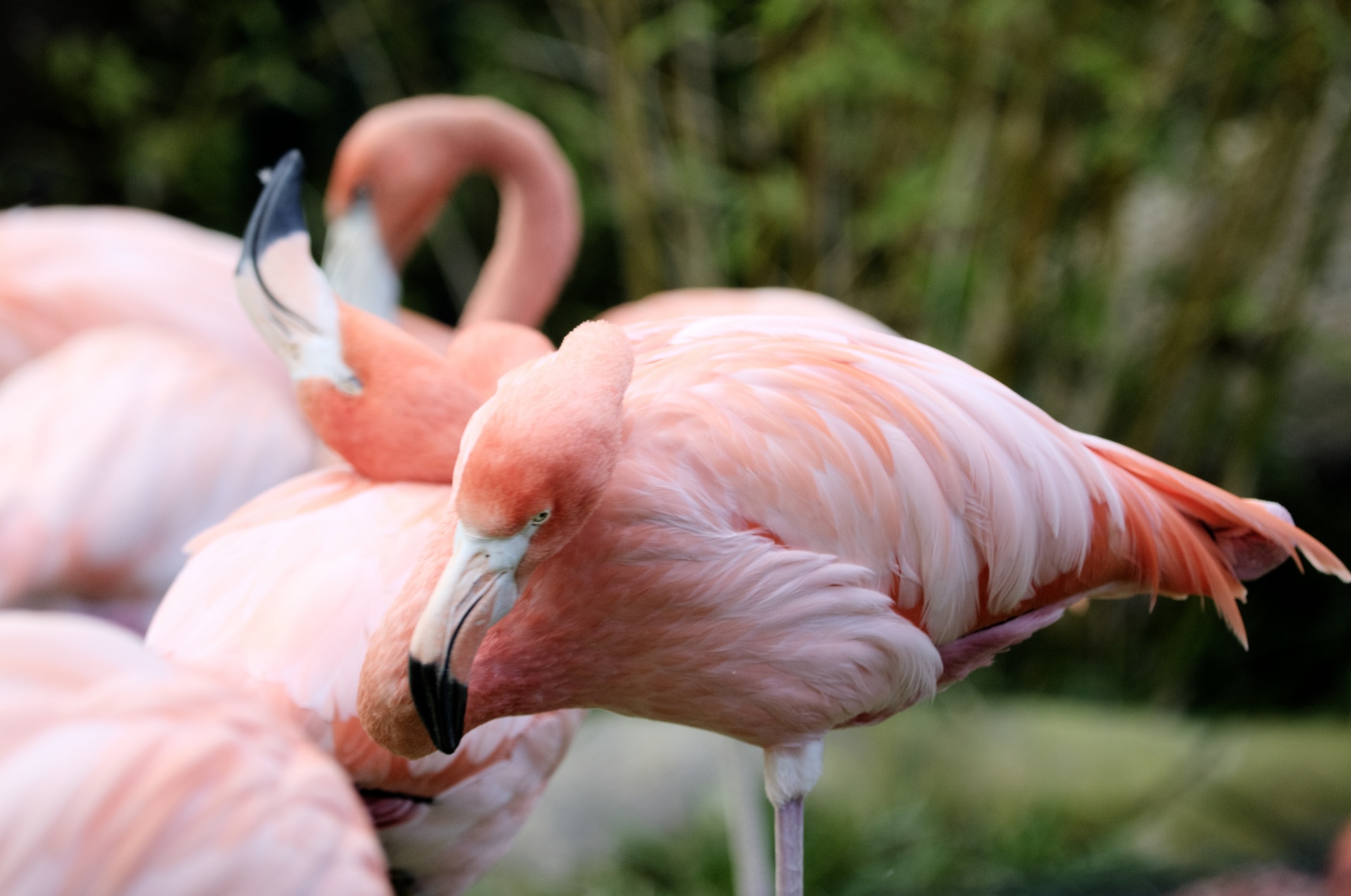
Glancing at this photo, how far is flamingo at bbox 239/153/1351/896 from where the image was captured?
873 millimetres

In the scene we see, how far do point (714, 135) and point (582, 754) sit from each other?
193 cm

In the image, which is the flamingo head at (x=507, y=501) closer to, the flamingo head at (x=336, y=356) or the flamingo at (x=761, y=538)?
the flamingo at (x=761, y=538)

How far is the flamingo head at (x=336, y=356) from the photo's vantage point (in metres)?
1.23

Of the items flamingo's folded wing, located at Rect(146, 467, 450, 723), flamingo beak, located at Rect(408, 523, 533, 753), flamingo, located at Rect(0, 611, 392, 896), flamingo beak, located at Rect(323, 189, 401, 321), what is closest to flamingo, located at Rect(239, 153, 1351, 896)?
flamingo beak, located at Rect(408, 523, 533, 753)

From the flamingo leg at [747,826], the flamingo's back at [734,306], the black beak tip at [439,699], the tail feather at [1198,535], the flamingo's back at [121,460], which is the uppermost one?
the tail feather at [1198,535]

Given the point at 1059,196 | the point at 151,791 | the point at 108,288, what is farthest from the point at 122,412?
the point at 1059,196

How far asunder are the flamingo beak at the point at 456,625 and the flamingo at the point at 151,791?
0.57 feet

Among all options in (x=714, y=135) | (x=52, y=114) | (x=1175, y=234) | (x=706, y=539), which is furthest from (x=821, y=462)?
(x=52, y=114)

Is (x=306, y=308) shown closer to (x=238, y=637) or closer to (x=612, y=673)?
(x=238, y=637)

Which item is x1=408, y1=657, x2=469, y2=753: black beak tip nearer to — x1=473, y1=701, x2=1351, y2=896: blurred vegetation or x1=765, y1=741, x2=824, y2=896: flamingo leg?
x1=765, y1=741, x2=824, y2=896: flamingo leg

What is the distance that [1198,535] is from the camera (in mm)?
1159

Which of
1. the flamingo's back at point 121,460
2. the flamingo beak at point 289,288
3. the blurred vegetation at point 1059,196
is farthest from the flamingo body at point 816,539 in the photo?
the blurred vegetation at point 1059,196

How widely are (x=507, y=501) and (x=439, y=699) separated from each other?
160 millimetres

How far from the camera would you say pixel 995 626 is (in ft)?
3.92
